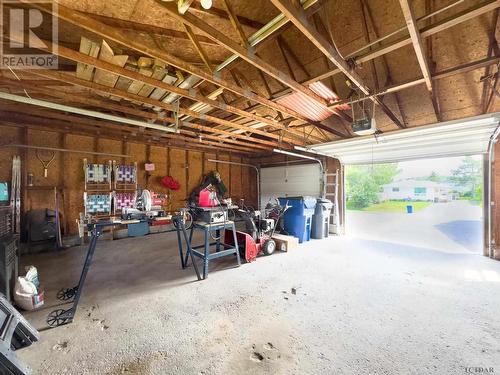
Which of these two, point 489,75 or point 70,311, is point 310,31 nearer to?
point 489,75

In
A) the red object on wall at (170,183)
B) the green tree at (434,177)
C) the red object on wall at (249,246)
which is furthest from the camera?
the green tree at (434,177)

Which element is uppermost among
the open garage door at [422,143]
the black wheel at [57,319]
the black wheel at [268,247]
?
the open garage door at [422,143]

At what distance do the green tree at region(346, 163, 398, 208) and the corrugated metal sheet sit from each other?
16.8 m

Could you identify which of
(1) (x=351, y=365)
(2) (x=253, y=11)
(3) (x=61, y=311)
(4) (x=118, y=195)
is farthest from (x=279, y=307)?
(4) (x=118, y=195)

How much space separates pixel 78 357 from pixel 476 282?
16.9 ft

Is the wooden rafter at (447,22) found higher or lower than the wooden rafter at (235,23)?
lower

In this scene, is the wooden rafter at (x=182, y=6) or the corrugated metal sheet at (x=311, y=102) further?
the corrugated metal sheet at (x=311, y=102)

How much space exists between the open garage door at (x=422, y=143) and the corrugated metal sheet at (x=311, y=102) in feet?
3.84

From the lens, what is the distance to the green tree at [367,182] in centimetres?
1992

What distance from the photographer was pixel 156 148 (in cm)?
666

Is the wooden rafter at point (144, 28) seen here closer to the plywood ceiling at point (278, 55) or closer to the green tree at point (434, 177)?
the plywood ceiling at point (278, 55)

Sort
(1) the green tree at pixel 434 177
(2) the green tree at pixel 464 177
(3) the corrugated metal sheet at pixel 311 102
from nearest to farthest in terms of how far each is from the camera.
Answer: (3) the corrugated metal sheet at pixel 311 102, (2) the green tree at pixel 464 177, (1) the green tree at pixel 434 177

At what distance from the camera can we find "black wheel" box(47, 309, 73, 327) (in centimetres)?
213

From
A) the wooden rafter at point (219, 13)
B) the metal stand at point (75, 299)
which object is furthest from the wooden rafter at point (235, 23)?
the metal stand at point (75, 299)
